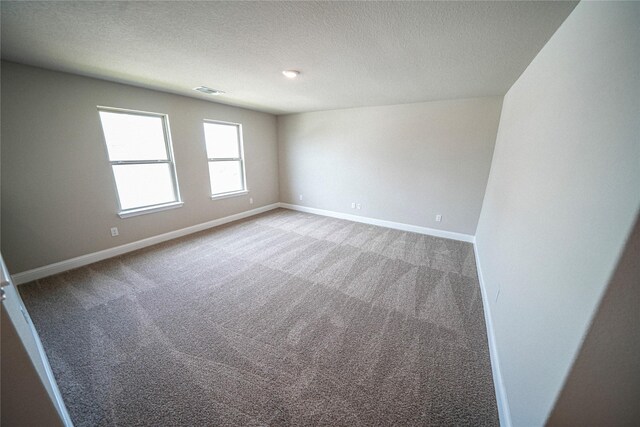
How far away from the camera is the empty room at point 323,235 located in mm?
810

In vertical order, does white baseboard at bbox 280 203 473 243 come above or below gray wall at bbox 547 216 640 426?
below

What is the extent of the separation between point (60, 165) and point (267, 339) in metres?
3.17

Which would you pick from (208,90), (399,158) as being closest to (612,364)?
(399,158)

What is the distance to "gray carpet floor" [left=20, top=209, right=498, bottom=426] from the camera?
1.28 meters

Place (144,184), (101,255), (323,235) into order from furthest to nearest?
1. (323,235)
2. (144,184)
3. (101,255)

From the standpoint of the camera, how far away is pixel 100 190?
2.83 metres

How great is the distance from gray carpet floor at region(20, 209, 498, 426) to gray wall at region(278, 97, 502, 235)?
1218 millimetres

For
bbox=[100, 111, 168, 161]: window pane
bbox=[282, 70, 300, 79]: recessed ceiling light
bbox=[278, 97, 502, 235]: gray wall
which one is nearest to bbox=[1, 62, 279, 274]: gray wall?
bbox=[100, 111, 168, 161]: window pane

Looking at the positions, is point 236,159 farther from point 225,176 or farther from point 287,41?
point 287,41

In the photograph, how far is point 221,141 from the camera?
4.28 metres

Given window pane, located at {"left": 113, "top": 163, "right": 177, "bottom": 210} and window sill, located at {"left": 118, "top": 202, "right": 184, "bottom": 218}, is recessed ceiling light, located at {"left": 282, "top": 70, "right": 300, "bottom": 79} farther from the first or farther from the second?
window sill, located at {"left": 118, "top": 202, "right": 184, "bottom": 218}

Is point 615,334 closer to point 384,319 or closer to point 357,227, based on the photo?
point 384,319

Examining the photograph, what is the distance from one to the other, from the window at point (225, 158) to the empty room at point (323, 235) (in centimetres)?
26

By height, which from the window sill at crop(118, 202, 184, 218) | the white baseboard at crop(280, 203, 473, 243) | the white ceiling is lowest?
the white baseboard at crop(280, 203, 473, 243)
